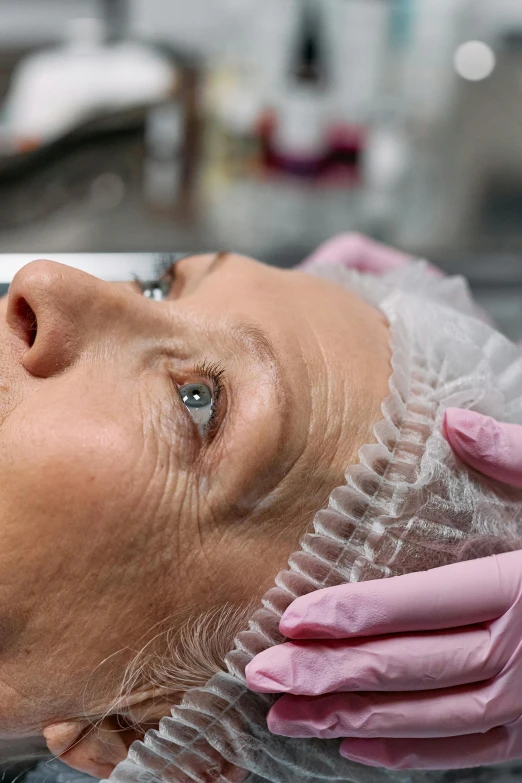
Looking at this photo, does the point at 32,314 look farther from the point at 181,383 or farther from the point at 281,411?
the point at 281,411

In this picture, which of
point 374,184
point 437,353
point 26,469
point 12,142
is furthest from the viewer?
point 374,184

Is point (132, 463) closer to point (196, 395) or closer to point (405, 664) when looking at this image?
point (196, 395)

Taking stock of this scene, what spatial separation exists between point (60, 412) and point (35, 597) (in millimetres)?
181

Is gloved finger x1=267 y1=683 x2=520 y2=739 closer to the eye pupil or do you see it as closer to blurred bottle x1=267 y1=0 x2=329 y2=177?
the eye pupil

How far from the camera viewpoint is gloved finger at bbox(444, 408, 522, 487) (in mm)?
821

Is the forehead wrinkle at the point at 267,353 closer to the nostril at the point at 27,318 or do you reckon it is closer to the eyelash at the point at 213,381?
the eyelash at the point at 213,381

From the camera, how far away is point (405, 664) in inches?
29.7

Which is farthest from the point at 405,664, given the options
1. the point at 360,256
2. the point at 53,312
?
the point at 360,256

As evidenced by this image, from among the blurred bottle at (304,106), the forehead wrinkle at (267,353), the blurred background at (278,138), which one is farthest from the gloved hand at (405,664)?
the blurred bottle at (304,106)

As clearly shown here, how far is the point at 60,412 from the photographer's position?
2.37ft

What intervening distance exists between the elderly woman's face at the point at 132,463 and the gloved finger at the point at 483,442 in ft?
0.29

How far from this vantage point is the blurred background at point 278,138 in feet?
6.77

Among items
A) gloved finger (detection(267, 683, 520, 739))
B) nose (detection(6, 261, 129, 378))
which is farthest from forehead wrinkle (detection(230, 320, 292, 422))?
gloved finger (detection(267, 683, 520, 739))

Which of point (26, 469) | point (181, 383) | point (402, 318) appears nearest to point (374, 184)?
point (402, 318)
